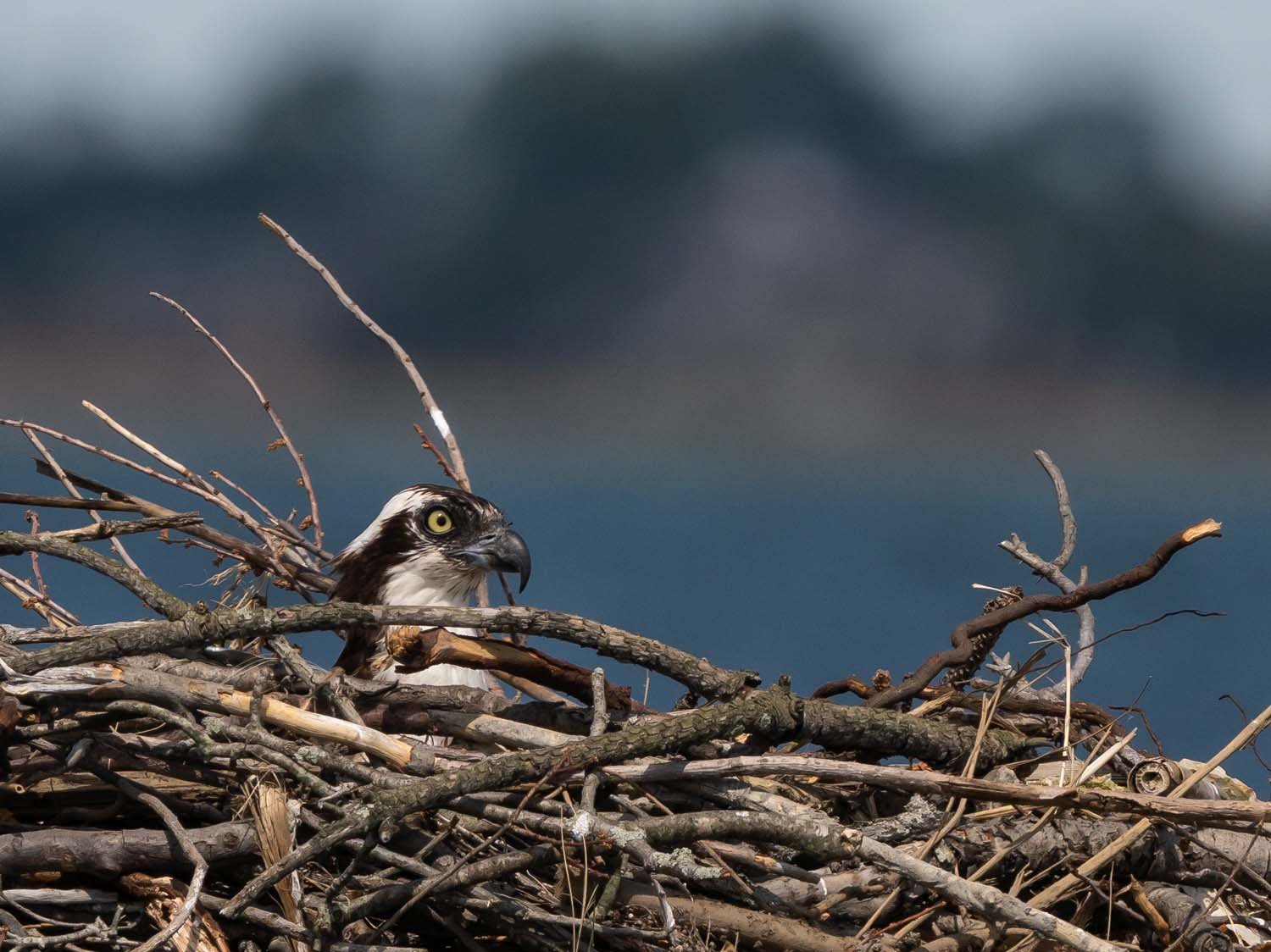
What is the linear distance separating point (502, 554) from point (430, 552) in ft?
0.77

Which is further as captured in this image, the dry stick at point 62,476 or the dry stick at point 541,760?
the dry stick at point 62,476

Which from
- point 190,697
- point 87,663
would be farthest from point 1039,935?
point 87,663

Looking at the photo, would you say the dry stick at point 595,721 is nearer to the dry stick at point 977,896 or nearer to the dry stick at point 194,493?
the dry stick at point 977,896

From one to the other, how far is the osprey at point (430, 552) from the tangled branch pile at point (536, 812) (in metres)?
1.31

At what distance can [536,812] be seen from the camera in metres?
2.32

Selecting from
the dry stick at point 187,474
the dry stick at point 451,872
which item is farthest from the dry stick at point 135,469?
the dry stick at point 451,872

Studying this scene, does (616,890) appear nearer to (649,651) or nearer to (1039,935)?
(649,651)

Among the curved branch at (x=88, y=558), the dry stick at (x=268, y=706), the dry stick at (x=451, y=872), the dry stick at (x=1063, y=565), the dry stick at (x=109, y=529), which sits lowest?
the dry stick at (x=451, y=872)

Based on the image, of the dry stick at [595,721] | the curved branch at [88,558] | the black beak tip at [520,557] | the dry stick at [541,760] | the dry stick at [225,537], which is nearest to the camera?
the dry stick at [541,760]

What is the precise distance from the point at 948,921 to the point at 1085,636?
3.68 ft

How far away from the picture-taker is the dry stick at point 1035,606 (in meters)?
2.78

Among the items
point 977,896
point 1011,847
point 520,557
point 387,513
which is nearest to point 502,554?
point 520,557

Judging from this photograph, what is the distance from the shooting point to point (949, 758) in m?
2.77

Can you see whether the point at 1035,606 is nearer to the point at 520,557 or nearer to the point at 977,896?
the point at 977,896
